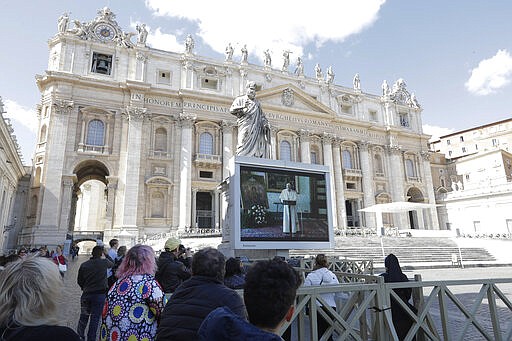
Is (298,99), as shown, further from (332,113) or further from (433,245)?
(433,245)

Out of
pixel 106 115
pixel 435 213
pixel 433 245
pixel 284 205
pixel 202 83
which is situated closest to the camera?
pixel 284 205

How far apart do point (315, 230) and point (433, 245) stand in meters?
17.7

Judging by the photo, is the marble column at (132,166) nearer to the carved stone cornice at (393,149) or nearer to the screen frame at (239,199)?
the screen frame at (239,199)

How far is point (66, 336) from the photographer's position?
61.8 inches

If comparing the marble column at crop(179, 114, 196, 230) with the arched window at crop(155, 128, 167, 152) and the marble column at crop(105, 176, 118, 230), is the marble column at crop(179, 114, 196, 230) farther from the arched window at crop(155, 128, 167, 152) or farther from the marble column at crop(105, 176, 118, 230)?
the marble column at crop(105, 176, 118, 230)

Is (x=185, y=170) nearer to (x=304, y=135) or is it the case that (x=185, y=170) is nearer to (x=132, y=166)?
(x=132, y=166)

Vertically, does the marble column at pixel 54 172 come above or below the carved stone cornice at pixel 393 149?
below

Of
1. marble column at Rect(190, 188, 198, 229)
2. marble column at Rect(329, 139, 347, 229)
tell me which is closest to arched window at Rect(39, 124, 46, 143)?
marble column at Rect(190, 188, 198, 229)

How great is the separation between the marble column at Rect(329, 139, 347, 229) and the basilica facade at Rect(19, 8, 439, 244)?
0.12 meters

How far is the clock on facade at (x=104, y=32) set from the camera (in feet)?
97.1

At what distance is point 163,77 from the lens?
1222 inches

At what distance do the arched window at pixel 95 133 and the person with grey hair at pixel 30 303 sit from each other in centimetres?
2868

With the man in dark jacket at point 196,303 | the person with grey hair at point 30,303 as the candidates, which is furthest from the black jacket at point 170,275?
the person with grey hair at point 30,303

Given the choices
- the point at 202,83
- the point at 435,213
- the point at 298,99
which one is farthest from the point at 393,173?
the point at 202,83
